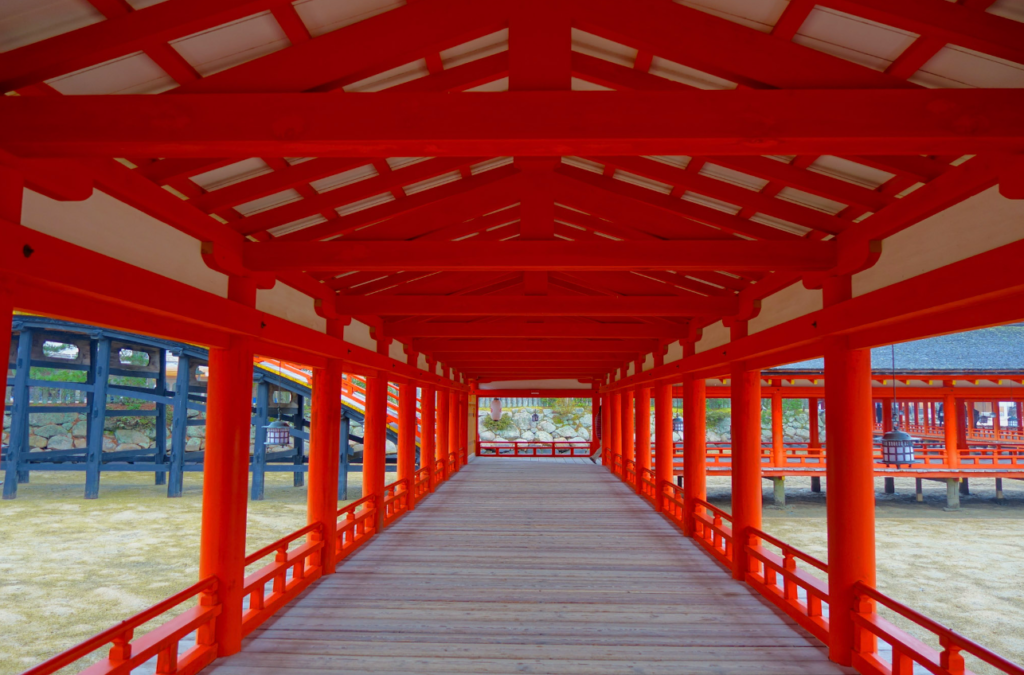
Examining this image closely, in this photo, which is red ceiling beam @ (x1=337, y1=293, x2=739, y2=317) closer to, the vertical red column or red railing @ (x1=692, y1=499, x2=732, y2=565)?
red railing @ (x1=692, y1=499, x2=732, y2=565)

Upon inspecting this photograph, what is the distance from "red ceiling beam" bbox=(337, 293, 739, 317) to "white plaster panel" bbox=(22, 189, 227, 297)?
2.70m

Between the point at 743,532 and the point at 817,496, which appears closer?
the point at 743,532

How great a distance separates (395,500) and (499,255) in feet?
23.5

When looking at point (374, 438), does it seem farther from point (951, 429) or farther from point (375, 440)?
point (951, 429)

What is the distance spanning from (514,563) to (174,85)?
666 centimetres

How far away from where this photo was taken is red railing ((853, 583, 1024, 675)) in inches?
135

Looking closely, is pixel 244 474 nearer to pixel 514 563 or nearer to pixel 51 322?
pixel 514 563

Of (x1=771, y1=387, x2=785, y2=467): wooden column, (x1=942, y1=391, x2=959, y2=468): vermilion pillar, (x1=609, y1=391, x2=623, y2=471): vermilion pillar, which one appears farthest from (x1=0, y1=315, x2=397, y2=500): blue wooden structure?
(x1=942, y1=391, x2=959, y2=468): vermilion pillar

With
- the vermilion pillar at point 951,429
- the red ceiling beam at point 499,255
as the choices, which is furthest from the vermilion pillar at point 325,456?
the vermilion pillar at point 951,429

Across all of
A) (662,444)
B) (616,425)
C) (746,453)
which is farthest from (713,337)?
(616,425)

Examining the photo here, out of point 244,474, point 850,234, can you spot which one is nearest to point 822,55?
point 850,234

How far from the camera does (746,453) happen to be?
7430 millimetres

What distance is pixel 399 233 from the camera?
5.36 metres

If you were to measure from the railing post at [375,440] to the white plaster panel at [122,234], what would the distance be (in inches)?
199
